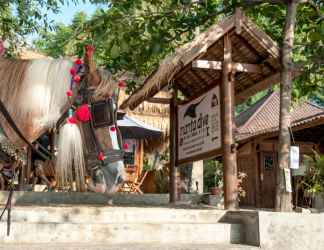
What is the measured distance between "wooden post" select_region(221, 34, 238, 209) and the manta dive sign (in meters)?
0.24

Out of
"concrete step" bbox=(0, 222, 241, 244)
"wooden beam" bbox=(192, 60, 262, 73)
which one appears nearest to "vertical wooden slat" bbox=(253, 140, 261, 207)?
"wooden beam" bbox=(192, 60, 262, 73)

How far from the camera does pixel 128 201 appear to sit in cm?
932

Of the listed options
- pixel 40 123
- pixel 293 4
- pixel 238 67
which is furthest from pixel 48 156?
pixel 293 4

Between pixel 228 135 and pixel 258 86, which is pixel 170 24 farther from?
pixel 228 135

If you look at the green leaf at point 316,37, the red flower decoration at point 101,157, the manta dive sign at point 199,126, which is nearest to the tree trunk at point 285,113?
the green leaf at point 316,37

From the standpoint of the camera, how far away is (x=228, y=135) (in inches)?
287

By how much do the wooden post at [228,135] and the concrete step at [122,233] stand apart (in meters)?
0.92

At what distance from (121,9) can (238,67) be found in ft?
7.95

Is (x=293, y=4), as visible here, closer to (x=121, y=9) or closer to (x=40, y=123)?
(x=121, y=9)

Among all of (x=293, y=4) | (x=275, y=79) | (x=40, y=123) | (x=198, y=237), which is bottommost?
(x=198, y=237)

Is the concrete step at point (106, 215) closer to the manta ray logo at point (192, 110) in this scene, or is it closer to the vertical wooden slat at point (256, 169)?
the manta ray logo at point (192, 110)

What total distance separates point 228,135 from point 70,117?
290 cm

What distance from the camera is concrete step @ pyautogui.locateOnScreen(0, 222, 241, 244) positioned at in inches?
205

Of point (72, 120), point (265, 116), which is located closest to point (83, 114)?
point (72, 120)
